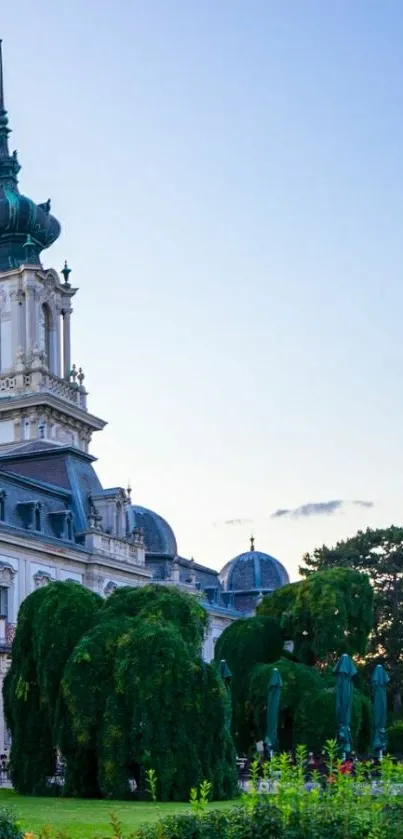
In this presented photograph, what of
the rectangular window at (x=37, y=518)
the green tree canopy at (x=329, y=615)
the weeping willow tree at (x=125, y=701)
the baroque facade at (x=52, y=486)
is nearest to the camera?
the weeping willow tree at (x=125, y=701)

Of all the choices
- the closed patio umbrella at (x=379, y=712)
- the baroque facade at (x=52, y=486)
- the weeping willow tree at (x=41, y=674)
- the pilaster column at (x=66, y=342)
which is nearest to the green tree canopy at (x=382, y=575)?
the baroque facade at (x=52, y=486)

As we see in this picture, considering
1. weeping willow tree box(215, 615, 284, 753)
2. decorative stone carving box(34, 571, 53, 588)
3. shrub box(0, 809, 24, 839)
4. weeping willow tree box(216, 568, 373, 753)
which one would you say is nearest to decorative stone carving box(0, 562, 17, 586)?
decorative stone carving box(34, 571, 53, 588)

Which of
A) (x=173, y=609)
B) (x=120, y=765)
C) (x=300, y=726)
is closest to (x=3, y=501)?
(x=300, y=726)

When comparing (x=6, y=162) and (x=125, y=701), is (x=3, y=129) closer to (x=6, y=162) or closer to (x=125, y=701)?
(x=6, y=162)

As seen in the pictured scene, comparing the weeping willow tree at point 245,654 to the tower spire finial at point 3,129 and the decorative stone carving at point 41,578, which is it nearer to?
the decorative stone carving at point 41,578

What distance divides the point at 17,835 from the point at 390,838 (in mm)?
4617

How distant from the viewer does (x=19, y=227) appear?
237 feet

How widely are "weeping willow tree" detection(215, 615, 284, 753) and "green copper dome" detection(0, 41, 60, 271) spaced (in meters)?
29.5

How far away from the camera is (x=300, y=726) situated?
41688 millimetres

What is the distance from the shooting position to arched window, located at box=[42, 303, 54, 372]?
70688mm

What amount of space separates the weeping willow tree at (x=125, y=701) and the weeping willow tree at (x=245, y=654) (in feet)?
36.8

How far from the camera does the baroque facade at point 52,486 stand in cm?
5281

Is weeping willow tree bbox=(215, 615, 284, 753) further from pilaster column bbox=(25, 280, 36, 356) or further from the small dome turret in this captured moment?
the small dome turret

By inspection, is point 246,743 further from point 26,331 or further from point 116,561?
point 26,331
